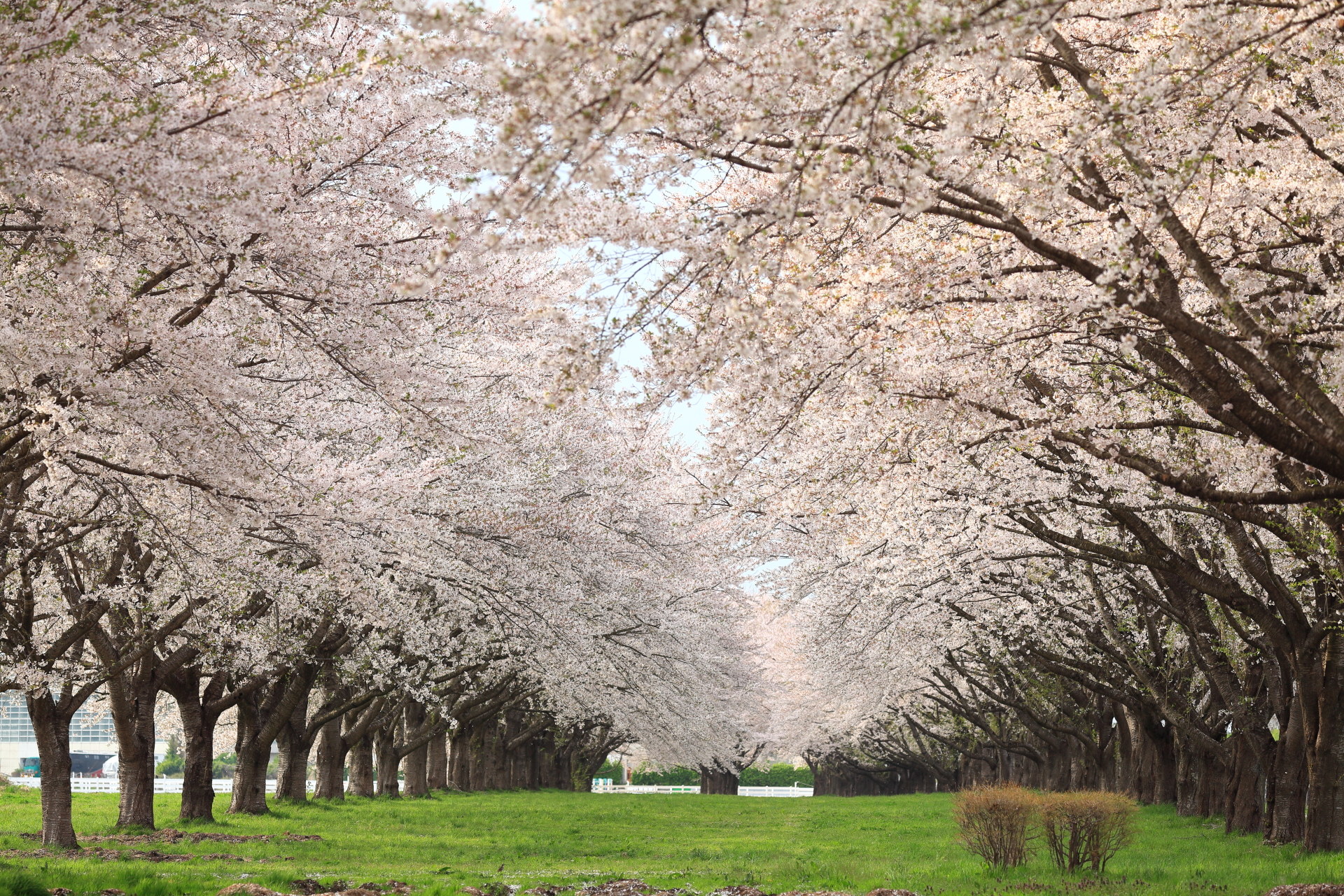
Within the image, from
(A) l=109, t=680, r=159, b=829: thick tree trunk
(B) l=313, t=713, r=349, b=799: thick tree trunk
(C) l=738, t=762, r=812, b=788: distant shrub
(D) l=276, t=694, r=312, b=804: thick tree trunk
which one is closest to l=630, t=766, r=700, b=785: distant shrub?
(C) l=738, t=762, r=812, b=788: distant shrub

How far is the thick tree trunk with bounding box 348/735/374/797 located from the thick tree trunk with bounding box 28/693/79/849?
54.3 ft

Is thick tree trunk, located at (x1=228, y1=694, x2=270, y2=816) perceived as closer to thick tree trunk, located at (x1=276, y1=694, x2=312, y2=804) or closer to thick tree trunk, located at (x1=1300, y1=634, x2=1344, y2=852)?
thick tree trunk, located at (x1=276, y1=694, x2=312, y2=804)

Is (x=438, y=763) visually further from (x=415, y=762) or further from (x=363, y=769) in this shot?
(x=363, y=769)

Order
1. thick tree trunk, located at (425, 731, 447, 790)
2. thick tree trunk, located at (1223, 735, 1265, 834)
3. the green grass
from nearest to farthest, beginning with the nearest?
the green grass, thick tree trunk, located at (1223, 735, 1265, 834), thick tree trunk, located at (425, 731, 447, 790)

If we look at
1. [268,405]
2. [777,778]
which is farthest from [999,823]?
[777,778]

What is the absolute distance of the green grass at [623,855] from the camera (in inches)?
487

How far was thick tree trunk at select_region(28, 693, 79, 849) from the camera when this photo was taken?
15.3 metres

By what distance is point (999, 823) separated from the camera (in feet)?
48.8

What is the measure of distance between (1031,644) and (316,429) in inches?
611

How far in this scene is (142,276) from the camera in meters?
8.24

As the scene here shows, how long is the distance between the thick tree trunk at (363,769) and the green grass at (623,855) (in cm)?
249

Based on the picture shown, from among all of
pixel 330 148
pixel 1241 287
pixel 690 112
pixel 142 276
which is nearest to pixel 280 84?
pixel 330 148

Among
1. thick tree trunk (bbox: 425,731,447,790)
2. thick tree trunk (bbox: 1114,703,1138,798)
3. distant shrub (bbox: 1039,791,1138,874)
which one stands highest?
distant shrub (bbox: 1039,791,1138,874)

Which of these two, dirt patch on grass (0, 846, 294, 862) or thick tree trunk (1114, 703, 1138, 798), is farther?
thick tree trunk (1114, 703, 1138, 798)
